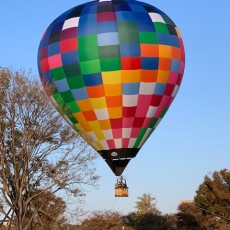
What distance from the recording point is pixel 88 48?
1201 inches

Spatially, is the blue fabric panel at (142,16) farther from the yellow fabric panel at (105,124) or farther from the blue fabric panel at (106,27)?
the yellow fabric panel at (105,124)

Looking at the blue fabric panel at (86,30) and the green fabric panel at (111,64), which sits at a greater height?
the blue fabric panel at (86,30)

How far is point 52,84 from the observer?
30.7 meters

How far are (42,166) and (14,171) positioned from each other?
1.27 m

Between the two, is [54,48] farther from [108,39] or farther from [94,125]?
[94,125]

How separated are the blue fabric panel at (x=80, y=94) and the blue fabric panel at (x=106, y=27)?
130 inches

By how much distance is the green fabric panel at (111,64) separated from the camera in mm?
30328

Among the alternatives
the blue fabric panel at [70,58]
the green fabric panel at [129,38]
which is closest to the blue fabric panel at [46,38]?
the blue fabric panel at [70,58]

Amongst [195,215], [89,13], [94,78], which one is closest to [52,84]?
[94,78]

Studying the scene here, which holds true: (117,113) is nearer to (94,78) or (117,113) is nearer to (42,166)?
(94,78)

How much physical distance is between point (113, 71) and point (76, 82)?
2.14 metres

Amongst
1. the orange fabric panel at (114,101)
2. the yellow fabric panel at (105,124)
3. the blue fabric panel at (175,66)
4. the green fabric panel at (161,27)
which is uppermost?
the green fabric panel at (161,27)

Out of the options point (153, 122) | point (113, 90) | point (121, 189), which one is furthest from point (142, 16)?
point (121, 189)

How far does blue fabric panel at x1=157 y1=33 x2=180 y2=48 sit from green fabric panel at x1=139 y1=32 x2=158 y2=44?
326 mm
